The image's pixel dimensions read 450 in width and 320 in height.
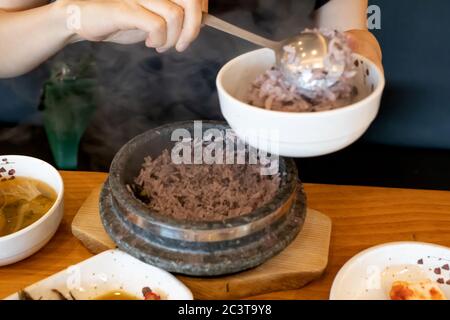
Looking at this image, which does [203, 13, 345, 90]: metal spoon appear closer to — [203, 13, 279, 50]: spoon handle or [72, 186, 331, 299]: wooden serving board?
[203, 13, 279, 50]: spoon handle

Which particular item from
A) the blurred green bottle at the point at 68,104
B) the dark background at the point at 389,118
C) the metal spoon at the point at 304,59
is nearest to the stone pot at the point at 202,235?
the metal spoon at the point at 304,59

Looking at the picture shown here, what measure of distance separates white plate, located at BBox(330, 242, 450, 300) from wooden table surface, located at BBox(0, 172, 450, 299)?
0.08 metres

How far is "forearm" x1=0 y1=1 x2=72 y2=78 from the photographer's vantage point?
147 centimetres

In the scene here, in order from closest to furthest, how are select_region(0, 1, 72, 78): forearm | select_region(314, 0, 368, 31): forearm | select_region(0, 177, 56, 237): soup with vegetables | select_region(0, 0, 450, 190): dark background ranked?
select_region(0, 177, 56, 237): soup with vegetables < select_region(0, 1, 72, 78): forearm < select_region(314, 0, 368, 31): forearm < select_region(0, 0, 450, 190): dark background

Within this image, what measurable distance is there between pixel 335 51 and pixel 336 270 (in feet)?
1.68

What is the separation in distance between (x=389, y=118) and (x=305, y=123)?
1.34 m

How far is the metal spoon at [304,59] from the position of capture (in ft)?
3.61

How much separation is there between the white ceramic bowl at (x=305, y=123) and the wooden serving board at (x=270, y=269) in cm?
26

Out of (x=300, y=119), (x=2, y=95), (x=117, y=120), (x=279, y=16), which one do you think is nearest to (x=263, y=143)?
(x=300, y=119)

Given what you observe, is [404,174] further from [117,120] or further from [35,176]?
[35,176]

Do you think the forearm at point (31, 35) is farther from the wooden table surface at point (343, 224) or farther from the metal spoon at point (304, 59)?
the metal spoon at point (304, 59)

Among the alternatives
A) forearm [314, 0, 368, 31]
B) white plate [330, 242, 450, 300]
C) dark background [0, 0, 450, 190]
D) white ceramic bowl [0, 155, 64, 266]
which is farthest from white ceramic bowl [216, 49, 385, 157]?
dark background [0, 0, 450, 190]

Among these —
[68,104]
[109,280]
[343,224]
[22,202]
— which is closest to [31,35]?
[22,202]

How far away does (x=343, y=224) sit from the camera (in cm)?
136
